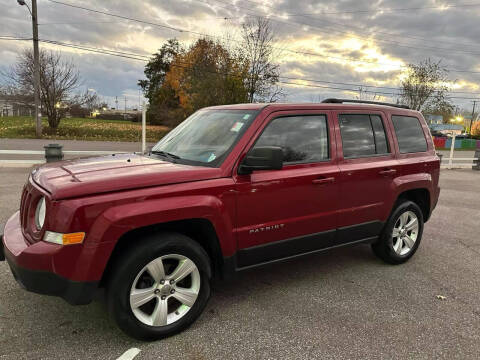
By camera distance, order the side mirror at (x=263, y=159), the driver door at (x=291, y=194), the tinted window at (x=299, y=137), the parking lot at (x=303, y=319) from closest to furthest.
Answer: the parking lot at (x=303, y=319)
the side mirror at (x=263, y=159)
the driver door at (x=291, y=194)
the tinted window at (x=299, y=137)

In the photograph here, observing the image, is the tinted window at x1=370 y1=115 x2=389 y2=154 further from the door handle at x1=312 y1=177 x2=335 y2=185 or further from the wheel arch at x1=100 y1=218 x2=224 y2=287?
the wheel arch at x1=100 y1=218 x2=224 y2=287

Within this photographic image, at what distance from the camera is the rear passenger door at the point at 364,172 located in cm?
371

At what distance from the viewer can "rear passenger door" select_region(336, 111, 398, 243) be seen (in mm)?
3709

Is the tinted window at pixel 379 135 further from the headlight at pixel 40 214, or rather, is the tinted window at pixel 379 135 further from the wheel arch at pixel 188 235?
the headlight at pixel 40 214

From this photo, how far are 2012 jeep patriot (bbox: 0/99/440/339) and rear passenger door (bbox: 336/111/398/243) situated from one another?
2cm

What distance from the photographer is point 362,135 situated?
3.94 metres

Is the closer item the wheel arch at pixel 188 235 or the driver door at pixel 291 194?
the wheel arch at pixel 188 235

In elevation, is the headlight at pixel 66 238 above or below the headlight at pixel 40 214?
below

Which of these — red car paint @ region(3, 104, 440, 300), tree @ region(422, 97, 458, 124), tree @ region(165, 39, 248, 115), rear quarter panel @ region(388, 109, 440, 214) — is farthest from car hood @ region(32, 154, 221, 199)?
tree @ region(422, 97, 458, 124)

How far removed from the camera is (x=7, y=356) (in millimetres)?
2496

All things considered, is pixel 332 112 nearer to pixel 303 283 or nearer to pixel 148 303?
pixel 303 283

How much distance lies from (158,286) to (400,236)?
10.1 ft

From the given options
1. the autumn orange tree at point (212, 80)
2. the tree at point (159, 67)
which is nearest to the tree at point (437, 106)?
the autumn orange tree at point (212, 80)

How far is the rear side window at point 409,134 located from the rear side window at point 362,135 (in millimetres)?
289
